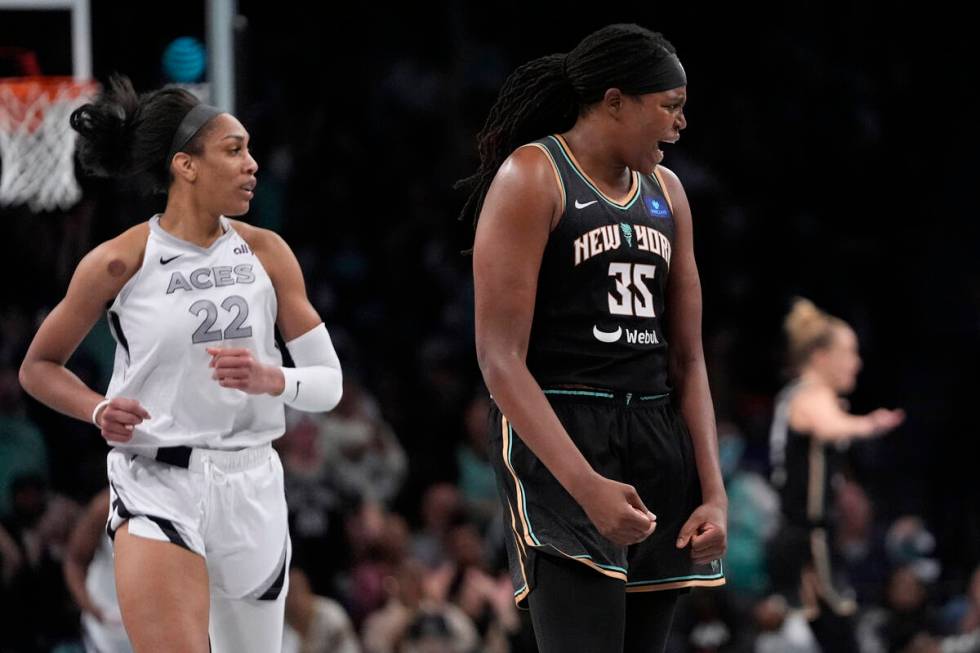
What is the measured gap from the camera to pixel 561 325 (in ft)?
11.6

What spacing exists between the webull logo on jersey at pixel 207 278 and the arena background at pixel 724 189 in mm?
5768

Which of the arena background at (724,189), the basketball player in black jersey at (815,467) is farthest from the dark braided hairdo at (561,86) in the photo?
the arena background at (724,189)

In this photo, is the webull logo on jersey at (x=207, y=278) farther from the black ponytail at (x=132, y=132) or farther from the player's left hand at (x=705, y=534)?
the player's left hand at (x=705, y=534)

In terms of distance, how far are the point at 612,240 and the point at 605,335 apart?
213 millimetres

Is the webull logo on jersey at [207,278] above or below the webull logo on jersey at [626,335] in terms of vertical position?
above

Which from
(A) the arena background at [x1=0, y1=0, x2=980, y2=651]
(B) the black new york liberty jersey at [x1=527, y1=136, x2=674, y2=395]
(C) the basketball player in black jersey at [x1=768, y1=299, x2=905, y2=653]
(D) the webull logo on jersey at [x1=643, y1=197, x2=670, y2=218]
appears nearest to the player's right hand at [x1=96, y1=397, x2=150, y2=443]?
(B) the black new york liberty jersey at [x1=527, y1=136, x2=674, y2=395]

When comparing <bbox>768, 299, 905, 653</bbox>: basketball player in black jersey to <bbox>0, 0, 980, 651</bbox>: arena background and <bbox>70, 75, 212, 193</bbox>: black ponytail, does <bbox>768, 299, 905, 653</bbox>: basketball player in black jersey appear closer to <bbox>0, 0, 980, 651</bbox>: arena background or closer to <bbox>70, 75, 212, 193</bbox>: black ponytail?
<bbox>0, 0, 980, 651</bbox>: arena background

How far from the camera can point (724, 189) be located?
12.7m

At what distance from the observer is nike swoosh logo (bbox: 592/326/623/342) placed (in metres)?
3.51

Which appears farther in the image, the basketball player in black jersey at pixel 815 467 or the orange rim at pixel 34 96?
the basketball player in black jersey at pixel 815 467

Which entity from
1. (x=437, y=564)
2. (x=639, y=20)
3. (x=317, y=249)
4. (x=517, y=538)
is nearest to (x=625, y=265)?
(x=517, y=538)

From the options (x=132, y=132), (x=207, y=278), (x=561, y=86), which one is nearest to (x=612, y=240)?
(x=561, y=86)

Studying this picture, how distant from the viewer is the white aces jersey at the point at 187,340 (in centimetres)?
412

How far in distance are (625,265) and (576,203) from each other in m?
0.18
